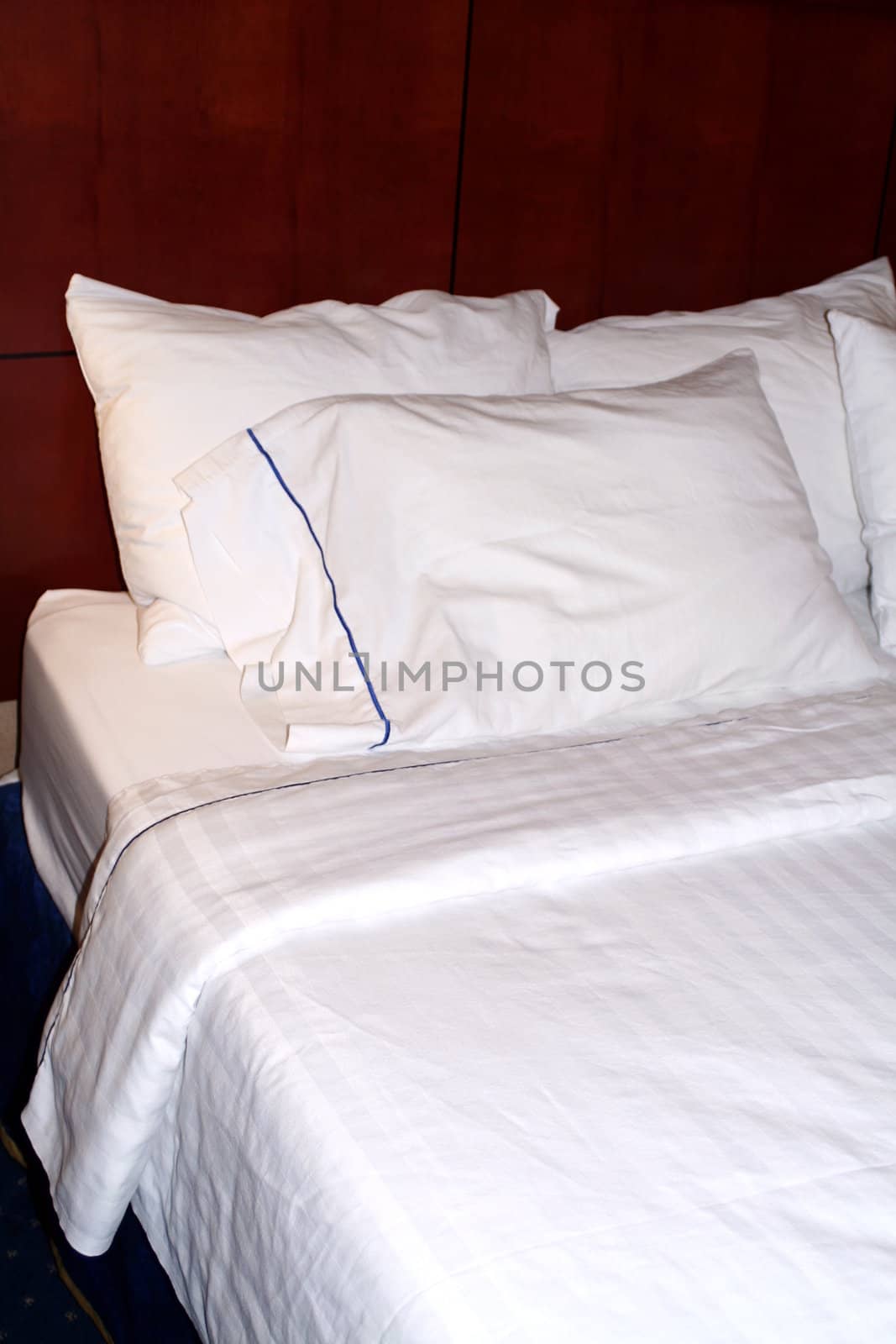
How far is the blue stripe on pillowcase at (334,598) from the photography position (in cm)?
137

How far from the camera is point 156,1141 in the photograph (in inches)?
44.2

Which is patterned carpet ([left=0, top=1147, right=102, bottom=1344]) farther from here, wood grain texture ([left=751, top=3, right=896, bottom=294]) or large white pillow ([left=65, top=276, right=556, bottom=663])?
wood grain texture ([left=751, top=3, right=896, bottom=294])

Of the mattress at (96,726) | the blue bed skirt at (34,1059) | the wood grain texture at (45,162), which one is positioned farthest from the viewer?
the wood grain texture at (45,162)

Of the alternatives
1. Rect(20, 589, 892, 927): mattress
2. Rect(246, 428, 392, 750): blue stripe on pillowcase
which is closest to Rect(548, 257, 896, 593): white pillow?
Rect(20, 589, 892, 927): mattress

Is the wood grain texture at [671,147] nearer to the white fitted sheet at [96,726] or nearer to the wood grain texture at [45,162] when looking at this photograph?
the wood grain texture at [45,162]

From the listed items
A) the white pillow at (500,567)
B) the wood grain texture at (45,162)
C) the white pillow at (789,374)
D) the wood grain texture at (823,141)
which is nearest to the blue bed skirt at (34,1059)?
the white pillow at (500,567)

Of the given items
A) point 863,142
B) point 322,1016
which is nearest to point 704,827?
point 322,1016

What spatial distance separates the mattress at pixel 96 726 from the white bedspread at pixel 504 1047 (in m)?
0.09

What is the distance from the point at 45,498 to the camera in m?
1.72

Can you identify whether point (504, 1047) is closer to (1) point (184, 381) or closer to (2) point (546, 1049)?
(2) point (546, 1049)

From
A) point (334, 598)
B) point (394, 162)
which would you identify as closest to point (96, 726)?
point (334, 598)

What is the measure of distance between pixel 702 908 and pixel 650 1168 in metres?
0.30

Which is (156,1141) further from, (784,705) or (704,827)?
(784,705)

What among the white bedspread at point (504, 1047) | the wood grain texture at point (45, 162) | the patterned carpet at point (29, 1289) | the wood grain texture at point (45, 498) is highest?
the wood grain texture at point (45, 162)
